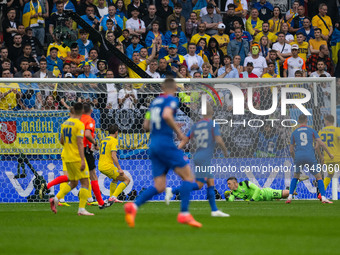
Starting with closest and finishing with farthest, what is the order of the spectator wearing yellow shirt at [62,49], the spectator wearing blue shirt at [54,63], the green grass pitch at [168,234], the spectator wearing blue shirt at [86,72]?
the green grass pitch at [168,234] → the spectator wearing blue shirt at [86,72] → the spectator wearing blue shirt at [54,63] → the spectator wearing yellow shirt at [62,49]

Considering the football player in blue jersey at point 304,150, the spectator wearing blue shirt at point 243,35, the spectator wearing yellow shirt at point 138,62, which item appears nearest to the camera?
the football player in blue jersey at point 304,150

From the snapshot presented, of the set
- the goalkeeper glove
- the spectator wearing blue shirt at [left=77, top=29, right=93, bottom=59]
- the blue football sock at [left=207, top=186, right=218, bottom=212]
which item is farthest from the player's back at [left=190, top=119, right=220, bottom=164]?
the spectator wearing blue shirt at [left=77, top=29, right=93, bottom=59]

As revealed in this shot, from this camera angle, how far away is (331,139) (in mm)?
17266

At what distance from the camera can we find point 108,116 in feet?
57.3

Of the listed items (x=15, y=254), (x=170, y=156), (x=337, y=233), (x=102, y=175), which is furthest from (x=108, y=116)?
(x=15, y=254)

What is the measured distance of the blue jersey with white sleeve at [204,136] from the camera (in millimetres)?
12320

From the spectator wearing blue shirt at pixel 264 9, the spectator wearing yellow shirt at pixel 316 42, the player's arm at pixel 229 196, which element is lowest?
the player's arm at pixel 229 196

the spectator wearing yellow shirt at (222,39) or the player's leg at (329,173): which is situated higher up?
the spectator wearing yellow shirt at (222,39)

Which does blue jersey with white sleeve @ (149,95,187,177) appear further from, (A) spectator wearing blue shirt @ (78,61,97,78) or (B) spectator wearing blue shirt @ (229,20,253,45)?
(B) spectator wearing blue shirt @ (229,20,253,45)

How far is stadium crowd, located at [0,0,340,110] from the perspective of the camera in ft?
63.8

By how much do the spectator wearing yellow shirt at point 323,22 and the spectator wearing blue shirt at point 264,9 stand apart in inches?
58.7

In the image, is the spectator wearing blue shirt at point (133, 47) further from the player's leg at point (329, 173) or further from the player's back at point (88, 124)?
the player's leg at point (329, 173)

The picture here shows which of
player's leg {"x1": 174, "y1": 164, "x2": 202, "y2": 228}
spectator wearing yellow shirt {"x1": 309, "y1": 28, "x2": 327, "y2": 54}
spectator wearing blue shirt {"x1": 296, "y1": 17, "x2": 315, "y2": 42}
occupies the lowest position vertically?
player's leg {"x1": 174, "y1": 164, "x2": 202, "y2": 228}

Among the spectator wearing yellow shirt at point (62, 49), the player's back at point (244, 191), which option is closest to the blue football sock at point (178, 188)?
the player's back at point (244, 191)
